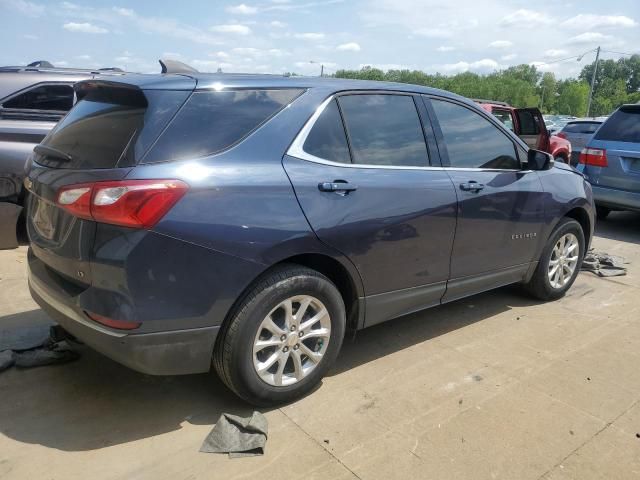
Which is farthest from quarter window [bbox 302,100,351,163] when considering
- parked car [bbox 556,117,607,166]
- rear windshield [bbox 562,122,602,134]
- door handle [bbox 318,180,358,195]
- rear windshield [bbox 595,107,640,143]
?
rear windshield [bbox 562,122,602,134]

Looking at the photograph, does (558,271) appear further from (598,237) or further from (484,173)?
(598,237)

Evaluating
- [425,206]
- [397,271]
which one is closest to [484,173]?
[425,206]

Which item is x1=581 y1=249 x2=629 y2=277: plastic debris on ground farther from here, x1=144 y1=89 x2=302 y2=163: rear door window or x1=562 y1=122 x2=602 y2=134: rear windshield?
x1=562 y1=122 x2=602 y2=134: rear windshield

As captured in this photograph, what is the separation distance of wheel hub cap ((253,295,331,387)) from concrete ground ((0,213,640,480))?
0.21m

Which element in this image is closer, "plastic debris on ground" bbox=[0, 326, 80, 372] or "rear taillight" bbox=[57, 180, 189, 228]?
"rear taillight" bbox=[57, 180, 189, 228]

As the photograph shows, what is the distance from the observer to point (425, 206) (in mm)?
3420

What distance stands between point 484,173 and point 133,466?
2.87 metres

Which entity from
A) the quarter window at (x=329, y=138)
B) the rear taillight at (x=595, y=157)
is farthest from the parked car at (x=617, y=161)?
the quarter window at (x=329, y=138)

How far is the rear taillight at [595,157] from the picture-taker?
24.5 ft

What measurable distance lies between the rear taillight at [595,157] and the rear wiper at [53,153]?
6921 mm

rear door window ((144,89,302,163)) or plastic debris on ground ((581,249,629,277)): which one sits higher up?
rear door window ((144,89,302,163))

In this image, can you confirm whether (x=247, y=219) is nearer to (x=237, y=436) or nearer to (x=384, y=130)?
Result: (x=237, y=436)

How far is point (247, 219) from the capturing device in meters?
2.63

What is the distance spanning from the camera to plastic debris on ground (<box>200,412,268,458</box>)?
103 inches
